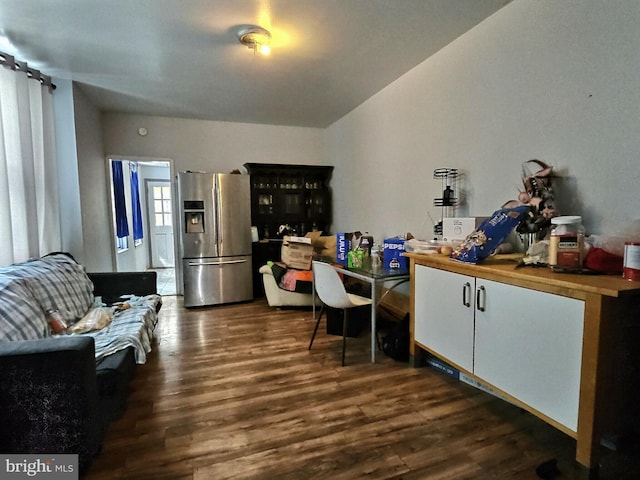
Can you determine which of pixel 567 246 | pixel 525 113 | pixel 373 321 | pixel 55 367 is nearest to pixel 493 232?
pixel 567 246

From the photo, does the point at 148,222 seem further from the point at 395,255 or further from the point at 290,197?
the point at 395,255

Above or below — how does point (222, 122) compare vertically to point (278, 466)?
above

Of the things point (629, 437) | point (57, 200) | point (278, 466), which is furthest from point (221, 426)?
point (57, 200)

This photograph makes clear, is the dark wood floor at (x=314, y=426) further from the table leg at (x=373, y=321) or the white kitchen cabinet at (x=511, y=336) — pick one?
the white kitchen cabinet at (x=511, y=336)

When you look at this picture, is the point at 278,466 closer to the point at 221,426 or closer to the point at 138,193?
the point at 221,426

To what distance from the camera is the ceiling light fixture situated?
2426mm

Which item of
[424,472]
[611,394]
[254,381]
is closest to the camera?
[611,394]

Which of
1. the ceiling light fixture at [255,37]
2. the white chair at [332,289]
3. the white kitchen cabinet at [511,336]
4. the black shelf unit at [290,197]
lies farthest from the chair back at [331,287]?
the black shelf unit at [290,197]

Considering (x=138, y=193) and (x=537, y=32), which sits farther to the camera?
(x=138, y=193)

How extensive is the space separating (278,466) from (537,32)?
2919mm

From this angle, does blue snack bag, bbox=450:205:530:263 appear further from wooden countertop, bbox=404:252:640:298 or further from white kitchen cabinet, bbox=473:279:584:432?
white kitchen cabinet, bbox=473:279:584:432

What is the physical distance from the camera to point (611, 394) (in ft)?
4.62

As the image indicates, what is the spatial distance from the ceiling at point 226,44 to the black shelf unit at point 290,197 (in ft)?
3.96

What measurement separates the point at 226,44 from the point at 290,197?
2.69m
